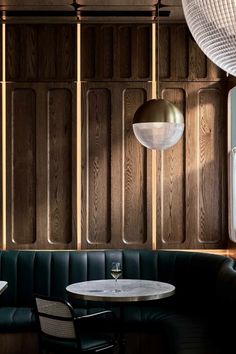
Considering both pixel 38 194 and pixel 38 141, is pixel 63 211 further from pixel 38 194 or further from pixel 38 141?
pixel 38 141

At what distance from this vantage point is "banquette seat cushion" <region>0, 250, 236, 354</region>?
552cm

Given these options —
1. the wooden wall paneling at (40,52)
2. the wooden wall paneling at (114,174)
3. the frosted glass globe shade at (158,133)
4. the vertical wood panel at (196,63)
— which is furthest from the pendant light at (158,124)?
the wooden wall paneling at (40,52)

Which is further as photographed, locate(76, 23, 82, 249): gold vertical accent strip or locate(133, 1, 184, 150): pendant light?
locate(76, 23, 82, 249): gold vertical accent strip

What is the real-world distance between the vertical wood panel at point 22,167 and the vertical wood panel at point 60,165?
0.50ft

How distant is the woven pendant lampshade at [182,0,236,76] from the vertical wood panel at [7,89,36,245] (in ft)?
15.1

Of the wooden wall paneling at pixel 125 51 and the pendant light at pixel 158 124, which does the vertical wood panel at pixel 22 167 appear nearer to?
the wooden wall paneling at pixel 125 51

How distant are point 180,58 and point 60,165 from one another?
4.67 feet

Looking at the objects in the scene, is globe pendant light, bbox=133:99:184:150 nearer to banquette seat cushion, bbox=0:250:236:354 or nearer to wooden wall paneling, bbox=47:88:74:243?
banquette seat cushion, bbox=0:250:236:354

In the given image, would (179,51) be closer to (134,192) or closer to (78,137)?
(78,137)

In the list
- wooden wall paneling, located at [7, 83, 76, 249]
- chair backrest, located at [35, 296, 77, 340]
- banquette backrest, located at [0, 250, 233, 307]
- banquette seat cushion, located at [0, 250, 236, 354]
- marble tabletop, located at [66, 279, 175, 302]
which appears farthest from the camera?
wooden wall paneling, located at [7, 83, 76, 249]

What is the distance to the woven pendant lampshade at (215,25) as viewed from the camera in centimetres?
159

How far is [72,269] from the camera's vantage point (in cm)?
591

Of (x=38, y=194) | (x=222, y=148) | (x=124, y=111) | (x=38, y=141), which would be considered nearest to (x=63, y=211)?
(x=38, y=194)

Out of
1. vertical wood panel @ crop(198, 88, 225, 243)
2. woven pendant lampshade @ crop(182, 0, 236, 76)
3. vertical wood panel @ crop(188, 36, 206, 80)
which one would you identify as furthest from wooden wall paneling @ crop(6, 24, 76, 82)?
woven pendant lampshade @ crop(182, 0, 236, 76)
